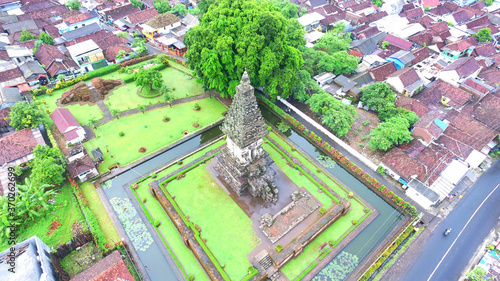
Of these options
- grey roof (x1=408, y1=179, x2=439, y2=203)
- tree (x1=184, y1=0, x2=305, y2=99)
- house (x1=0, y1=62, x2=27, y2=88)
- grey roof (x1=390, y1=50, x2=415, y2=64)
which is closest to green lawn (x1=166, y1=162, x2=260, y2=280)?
tree (x1=184, y1=0, x2=305, y2=99)

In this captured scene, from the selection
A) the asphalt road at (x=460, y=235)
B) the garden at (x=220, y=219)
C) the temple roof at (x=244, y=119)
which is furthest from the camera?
the garden at (x=220, y=219)

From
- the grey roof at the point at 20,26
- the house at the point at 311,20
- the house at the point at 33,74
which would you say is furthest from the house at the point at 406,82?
the grey roof at the point at 20,26

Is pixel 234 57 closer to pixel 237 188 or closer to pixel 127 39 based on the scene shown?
pixel 237 188

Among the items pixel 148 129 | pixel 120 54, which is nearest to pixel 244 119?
pixel 148 129

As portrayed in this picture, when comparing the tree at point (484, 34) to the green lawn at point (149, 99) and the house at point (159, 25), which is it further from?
the house at point (159, 25)

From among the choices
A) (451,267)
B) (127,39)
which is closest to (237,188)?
(451,267)

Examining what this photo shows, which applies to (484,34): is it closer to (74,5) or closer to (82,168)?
(82,168)
